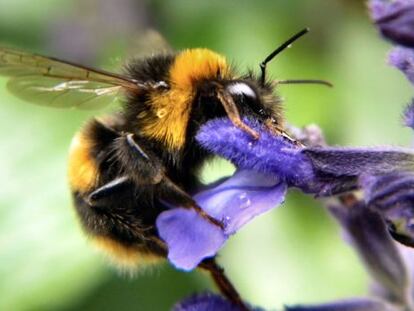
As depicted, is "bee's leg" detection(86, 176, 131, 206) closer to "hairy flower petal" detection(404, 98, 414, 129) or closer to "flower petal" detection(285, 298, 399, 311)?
"flower petal" detection(285, 298, 399, 311)

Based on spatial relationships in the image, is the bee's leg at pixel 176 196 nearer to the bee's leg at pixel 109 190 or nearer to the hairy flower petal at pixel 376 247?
the bee's leg at pixel 109 190

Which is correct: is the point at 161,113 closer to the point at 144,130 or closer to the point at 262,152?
the point at 144,130

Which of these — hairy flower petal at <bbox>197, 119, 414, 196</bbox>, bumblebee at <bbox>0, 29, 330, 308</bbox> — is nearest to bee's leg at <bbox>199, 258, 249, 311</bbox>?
bumblebee at <bbox>0, 29, 330, 308</bbox>

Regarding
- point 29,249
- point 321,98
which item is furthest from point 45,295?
point 321,98

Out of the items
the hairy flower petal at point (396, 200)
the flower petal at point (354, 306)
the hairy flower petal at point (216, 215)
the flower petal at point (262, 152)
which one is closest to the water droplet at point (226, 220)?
the hairy flower petal at point (216, 215)

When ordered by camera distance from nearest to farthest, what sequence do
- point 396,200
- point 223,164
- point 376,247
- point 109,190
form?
point 396,200 → point 109,190 → point 376,247 → point 223,164

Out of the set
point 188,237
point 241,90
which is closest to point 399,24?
point 241,90
